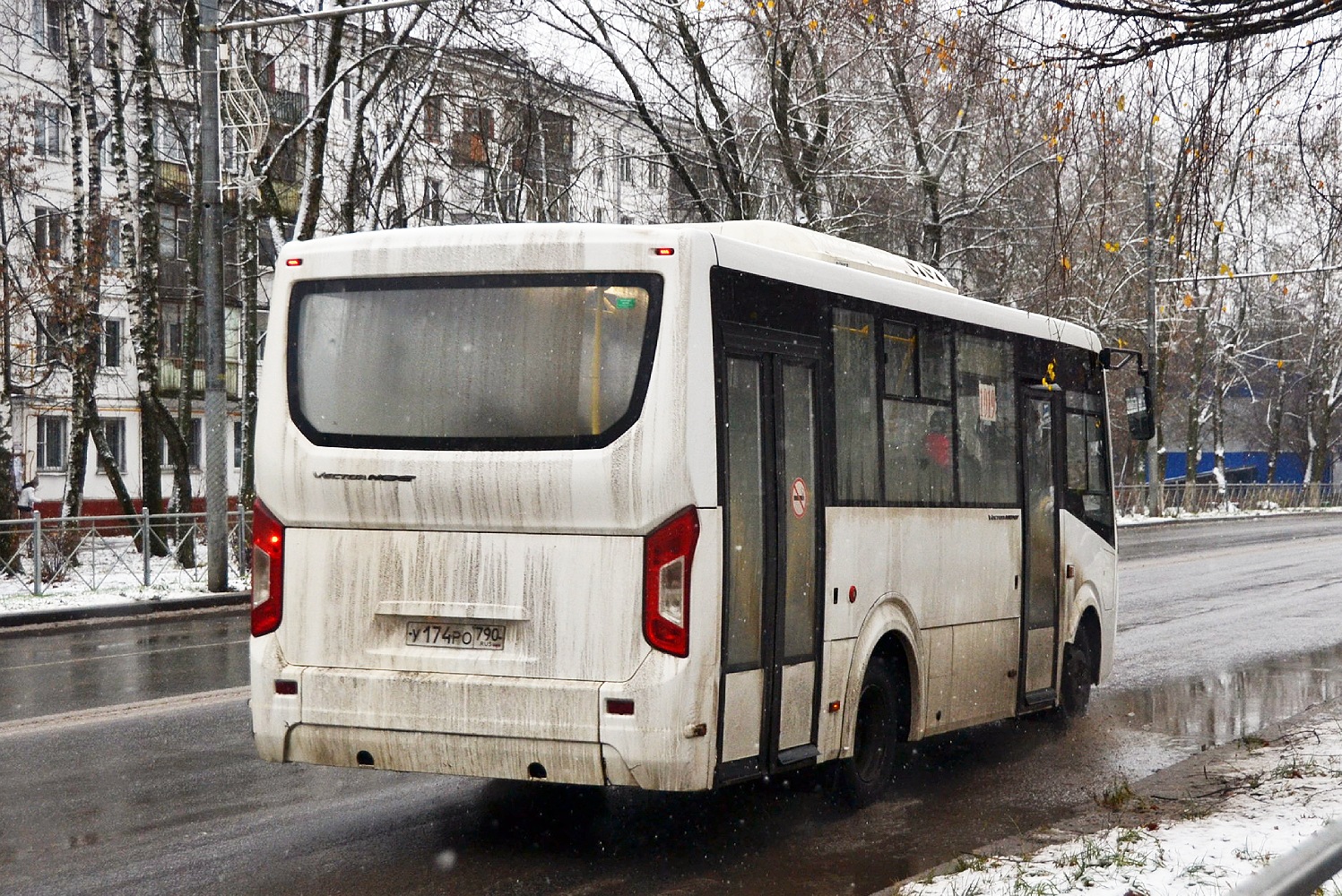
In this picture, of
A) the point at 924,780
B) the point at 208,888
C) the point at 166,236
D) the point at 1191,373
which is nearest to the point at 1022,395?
the point at 924,780

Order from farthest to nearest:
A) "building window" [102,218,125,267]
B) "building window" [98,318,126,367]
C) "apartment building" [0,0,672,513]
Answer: "building window" [98,318,126,367]
"building window" [102,218,125,267]
"apartment building" [0,0,672,513]

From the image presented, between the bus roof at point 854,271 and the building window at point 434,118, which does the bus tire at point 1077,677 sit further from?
the building window at point 434,118

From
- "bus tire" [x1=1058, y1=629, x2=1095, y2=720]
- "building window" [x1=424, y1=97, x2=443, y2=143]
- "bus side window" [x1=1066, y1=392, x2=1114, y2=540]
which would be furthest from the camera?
"building window" [x1=424, y1=97, x2=443, y2=143]

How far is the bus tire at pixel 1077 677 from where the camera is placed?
36.0ft

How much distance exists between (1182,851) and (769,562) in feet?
7.09

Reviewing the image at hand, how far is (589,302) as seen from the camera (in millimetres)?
6754

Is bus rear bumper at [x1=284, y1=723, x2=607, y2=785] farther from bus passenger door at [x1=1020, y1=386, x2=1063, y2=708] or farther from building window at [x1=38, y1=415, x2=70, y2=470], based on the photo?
building window at [x1=38, y1=415, x2=70, y2=470]

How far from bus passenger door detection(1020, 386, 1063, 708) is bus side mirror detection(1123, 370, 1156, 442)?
176cm

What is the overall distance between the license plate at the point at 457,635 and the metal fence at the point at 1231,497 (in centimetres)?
4758

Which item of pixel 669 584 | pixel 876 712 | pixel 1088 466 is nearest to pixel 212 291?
pixel 1088 466

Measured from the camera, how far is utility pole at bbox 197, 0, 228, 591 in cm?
1966

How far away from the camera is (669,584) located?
6477mm

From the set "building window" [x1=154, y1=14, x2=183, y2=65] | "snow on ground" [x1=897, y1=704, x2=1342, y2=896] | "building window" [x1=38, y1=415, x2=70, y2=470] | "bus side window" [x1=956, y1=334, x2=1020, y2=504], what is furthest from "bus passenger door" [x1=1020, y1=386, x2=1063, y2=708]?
"building window" [x1=38, y1=415, x2=70, y2=470]

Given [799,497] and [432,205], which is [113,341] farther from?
[799,497]
